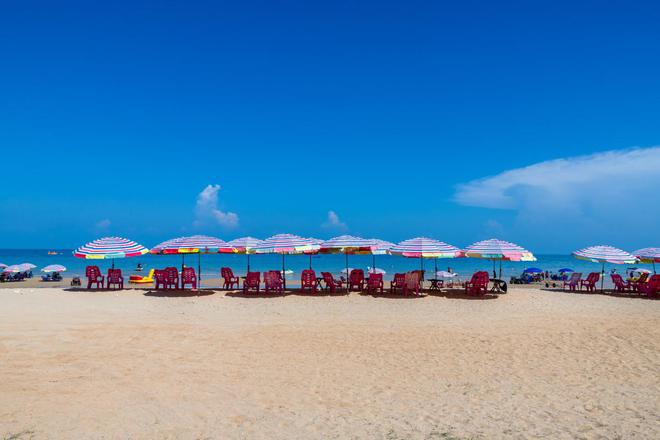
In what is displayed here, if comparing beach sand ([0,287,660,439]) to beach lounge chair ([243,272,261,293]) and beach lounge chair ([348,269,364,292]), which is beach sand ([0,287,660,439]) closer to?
beach lounge chair ([243,272,261,293])

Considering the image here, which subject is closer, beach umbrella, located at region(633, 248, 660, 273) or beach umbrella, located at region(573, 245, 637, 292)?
beach umbrella, located at region(573, 245, 637, 292)

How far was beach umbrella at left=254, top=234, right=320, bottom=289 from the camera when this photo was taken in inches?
600

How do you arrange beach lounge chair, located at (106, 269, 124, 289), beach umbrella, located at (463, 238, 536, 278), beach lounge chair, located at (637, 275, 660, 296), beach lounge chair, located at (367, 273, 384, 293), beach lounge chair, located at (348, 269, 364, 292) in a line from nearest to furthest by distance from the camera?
beach umbrella, located at (463, 238, 536, 278) → beach lounge chair, located at (367, 273, 384, 293) → beach lounge chair, located at (637, 275, 660, 296) → beach lounge chair, located at (348, 269, 364, 292) → beach lounge chair, located at (106, 269, 124, 289)

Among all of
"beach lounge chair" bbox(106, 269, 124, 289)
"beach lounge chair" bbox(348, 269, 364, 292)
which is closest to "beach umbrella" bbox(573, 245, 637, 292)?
"beach lounge chair" bbox(348, 269, 364, 292)

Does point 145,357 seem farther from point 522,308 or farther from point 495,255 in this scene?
point 495,255

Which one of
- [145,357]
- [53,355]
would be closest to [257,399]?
[145,357]

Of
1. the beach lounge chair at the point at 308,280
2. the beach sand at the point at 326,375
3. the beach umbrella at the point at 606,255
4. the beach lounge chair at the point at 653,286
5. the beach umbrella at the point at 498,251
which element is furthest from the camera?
the beach umbrella at the point at 606,255

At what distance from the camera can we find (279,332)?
975 cm

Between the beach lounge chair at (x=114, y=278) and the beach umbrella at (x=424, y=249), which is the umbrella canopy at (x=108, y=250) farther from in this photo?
the beach umbrella at (x=424, y=249)

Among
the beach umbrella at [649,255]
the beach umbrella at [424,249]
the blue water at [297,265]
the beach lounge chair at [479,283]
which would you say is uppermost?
the beach umbrella at [424,249]

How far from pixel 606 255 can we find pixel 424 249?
7.01m

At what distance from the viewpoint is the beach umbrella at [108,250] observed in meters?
15.7

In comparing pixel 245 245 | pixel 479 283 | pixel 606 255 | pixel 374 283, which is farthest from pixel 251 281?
pixel 606 255

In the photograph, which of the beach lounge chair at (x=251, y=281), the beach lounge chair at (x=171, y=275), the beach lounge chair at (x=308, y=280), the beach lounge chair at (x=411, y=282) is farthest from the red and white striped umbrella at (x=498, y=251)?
the beach lounge chair at (x=171, y=275)
